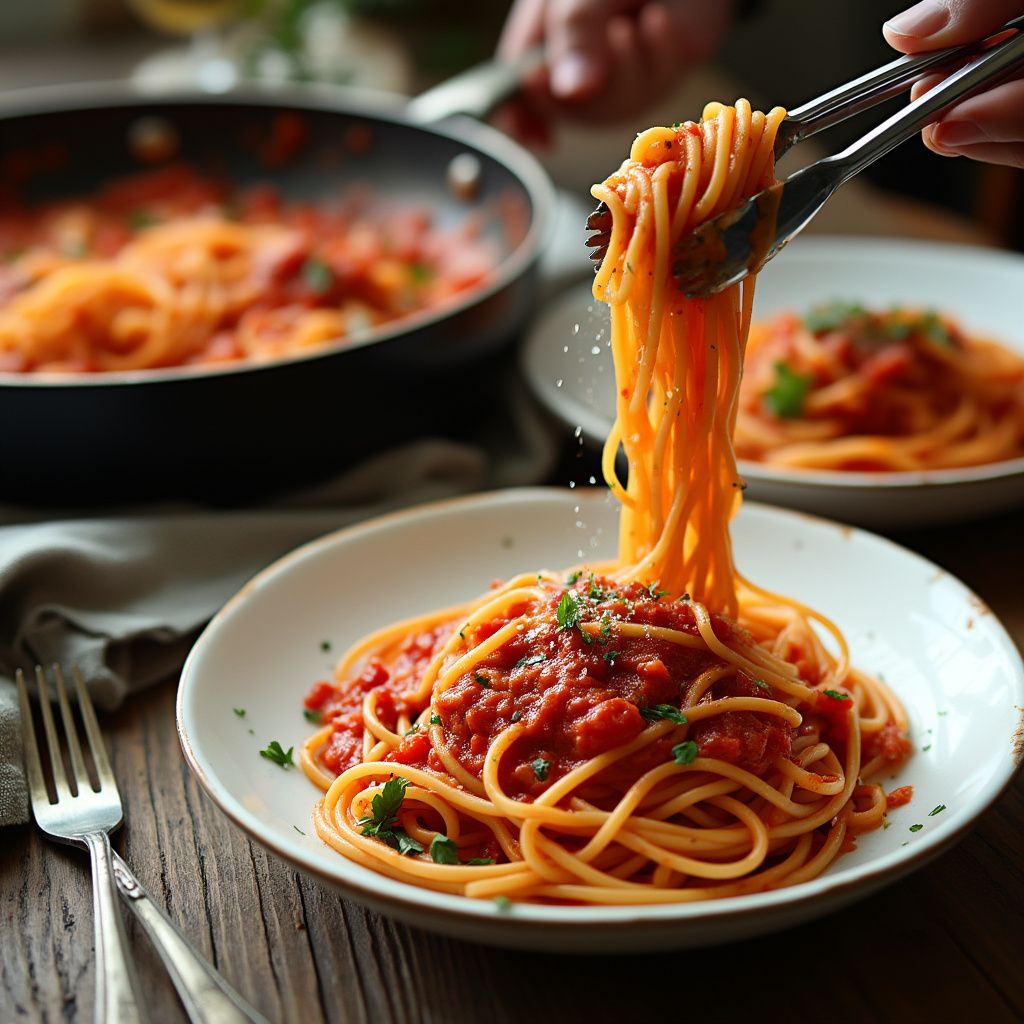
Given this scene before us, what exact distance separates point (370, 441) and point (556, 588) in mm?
1212

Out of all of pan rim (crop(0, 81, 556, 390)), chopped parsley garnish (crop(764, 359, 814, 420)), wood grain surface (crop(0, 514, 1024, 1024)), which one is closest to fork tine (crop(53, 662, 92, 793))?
wood grain surface (crop(0, 514, 1024, 1024))

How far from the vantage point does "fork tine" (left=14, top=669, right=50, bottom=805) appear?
2.58 m

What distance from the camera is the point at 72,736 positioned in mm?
2709

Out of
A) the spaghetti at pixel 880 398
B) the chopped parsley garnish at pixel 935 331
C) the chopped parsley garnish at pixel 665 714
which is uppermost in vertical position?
the chopped parsley garnish at pixel 665 714


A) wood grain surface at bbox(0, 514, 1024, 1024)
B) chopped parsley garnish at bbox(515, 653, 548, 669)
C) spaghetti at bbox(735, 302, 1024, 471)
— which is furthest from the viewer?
spaghetti at bbox(735, 302, 1024, 471)

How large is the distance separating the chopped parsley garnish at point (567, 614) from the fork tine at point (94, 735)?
1004 millimetres

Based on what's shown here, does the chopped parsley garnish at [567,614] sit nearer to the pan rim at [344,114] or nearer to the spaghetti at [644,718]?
the spaghetti at [644,718]

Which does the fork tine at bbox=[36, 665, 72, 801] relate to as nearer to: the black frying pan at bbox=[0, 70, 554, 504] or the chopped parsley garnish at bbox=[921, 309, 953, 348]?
the black frying pan at bbox=[0, 70, 554, 504]

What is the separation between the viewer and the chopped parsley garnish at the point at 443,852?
227cm

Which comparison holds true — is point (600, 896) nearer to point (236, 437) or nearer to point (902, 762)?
point (902, 762)

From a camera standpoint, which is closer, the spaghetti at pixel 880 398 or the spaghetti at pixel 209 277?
the spaghetti at pixel 880 398

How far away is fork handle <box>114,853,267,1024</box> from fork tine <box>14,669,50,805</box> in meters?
0.39

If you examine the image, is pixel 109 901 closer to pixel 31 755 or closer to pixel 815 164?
pixel 31 755

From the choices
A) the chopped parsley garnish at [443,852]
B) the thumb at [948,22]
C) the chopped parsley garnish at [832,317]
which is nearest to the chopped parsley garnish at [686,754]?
the chopped parsley garnish at [443,852]
